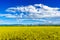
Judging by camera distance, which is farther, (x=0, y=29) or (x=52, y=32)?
(x=0, y=29)

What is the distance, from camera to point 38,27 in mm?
5176

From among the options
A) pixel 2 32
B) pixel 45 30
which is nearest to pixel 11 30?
pixel 2 32

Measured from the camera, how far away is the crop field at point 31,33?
487 cm

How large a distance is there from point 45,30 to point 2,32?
72 cm

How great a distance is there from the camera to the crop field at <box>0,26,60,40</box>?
4.87 m

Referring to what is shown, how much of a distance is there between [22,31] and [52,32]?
0.50m

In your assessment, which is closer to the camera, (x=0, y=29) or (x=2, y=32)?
(x=2, y=32)

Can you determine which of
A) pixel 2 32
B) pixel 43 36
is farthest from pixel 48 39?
pixel 2 32

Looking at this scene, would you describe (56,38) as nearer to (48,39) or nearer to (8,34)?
(48,39)

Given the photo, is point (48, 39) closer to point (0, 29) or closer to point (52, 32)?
point (52, 32)

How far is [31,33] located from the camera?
16.2 feet

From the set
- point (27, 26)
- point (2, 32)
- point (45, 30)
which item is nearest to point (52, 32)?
point (45, 30)

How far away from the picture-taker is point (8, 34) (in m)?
4.96

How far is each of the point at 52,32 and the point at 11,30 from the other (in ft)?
2.35
